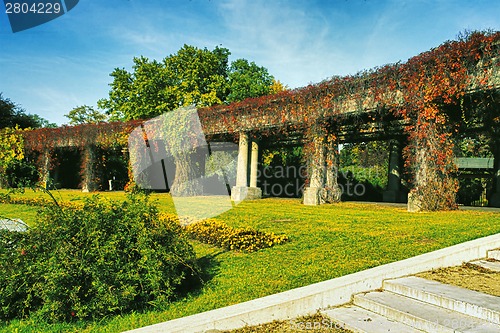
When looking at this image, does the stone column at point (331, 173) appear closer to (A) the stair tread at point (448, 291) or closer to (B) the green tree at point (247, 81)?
(A) the stair tread at point (448, 291)

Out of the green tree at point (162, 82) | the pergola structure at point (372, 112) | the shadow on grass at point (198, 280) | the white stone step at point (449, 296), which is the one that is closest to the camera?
the white stone step at point (449, 296)

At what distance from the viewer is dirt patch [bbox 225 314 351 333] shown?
376cm

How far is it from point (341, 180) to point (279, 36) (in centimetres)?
1744

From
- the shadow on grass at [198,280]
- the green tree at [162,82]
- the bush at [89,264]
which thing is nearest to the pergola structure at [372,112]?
the green tree at [162,82]

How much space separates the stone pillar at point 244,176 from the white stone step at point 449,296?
13196 mm

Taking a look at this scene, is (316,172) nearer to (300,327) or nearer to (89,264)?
(300,327)

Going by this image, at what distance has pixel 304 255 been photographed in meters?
6.29

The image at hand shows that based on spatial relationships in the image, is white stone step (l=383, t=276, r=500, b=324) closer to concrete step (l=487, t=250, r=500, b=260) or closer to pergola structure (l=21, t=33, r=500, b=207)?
concrete step (l=487, t=250, r=500, b=260)

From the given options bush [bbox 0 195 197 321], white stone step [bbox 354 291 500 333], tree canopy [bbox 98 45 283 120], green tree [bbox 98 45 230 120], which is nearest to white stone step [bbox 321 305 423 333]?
white stone step [bbox 354 291 500 333]

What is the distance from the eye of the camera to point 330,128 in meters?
15.2

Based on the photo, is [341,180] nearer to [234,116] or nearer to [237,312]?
[234,116]

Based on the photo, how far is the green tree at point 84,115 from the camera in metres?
44.8

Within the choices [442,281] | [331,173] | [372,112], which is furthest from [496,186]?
[442,281]

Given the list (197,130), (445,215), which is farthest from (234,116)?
(445,215)
